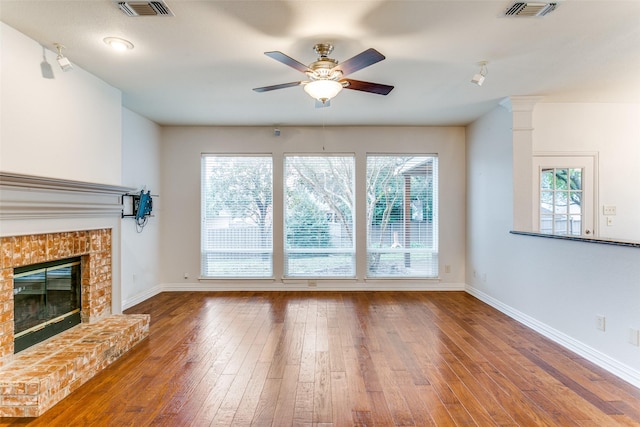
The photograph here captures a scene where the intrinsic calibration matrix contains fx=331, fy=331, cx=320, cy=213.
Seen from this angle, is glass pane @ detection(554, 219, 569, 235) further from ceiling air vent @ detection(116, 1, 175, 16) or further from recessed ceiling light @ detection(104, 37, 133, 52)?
recessed ceiling light @ detection(104, 37, 133, 52)

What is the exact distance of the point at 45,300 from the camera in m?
2.88

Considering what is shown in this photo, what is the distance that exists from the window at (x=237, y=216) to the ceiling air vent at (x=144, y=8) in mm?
3173

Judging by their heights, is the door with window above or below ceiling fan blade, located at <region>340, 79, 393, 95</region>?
below

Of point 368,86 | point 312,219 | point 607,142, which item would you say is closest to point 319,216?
point 312,219

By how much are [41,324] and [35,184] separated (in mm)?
1221

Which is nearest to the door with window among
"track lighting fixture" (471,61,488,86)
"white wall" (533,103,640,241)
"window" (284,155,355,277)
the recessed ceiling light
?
"white wall" (533,103,640,241)

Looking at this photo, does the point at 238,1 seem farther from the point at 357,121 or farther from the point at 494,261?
the point at 494,261

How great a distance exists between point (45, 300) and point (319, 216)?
3.54 metres

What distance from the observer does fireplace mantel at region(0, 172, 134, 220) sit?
232 cm

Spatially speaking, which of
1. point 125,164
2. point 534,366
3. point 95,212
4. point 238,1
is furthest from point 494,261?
point 125,164

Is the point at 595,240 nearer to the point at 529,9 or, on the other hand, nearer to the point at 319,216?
the point at 529,9

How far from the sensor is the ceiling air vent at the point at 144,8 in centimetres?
214

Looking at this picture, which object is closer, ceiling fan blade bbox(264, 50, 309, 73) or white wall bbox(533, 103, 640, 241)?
ceiling fan blade bbox(264, 50, 309, 73)

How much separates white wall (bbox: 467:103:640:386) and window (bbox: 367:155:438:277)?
643 mm
